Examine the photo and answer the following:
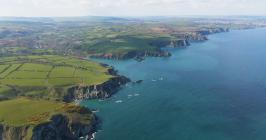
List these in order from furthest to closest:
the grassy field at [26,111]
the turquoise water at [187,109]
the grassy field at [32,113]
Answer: the turquoise water at [187,109], the grassy field at [26,111], the grassy field at [32,113]

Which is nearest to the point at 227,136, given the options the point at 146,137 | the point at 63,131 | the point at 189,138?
the point at 189,138

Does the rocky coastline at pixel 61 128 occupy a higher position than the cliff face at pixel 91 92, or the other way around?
the rocky coastline at pixel 61 128

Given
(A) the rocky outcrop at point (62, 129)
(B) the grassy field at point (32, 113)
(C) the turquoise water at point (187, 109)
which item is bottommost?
(C) the turquoise water at point (187, 109)

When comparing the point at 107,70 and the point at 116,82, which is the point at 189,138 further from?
the point at 107,70

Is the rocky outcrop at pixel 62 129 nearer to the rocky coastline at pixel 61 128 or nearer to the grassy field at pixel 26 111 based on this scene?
the rocky coastline at pixel 61 128

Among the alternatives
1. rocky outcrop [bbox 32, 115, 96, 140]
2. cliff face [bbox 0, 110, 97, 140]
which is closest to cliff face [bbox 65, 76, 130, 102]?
cliff face [bbox 0, 110, 97, 140]

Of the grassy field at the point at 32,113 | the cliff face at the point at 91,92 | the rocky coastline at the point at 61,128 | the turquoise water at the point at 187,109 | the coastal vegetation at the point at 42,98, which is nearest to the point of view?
the rocky coastline at the point at 61,128

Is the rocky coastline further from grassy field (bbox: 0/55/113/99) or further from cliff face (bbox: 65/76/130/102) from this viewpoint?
grassy field (bbox: 0/55/113/99)

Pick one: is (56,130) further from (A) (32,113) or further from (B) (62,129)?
(A) (32,113)

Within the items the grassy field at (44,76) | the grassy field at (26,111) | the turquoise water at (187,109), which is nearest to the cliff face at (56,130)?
the grassy field at (26,111)
